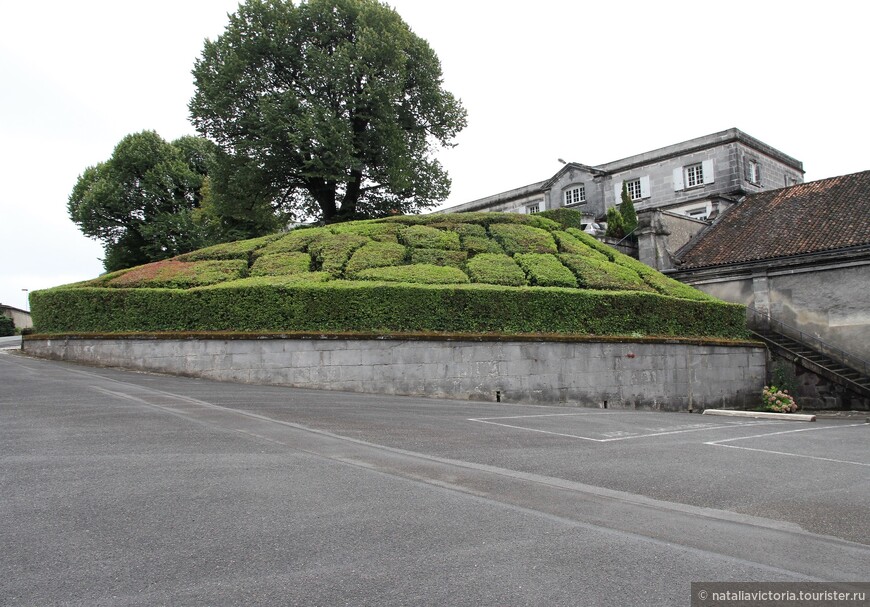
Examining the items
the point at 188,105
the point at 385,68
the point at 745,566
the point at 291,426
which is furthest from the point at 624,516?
the point at 188,105

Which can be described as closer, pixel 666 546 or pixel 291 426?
pixel 666 546

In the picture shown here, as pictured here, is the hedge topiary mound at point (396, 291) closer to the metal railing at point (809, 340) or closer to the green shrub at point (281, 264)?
the green shrub at point (281, 264)

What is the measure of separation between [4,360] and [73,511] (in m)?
14.7

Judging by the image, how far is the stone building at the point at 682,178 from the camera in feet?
115

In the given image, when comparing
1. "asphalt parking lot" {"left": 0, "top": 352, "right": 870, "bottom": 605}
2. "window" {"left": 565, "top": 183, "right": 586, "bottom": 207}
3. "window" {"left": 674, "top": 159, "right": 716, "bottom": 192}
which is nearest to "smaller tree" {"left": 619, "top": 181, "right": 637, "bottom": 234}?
"window" {"left": 674, "top": 159, "right": 716, "bottom": 192}

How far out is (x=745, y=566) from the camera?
13.0 feet

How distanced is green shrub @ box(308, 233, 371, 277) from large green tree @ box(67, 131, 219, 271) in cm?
1770

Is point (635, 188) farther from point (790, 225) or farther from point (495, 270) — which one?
point (495, 270)

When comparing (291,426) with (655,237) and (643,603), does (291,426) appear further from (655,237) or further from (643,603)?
(655,237)

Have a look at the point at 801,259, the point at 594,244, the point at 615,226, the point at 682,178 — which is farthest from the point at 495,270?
the point at 682,178

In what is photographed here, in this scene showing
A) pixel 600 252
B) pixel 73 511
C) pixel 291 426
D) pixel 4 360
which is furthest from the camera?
pixel 600 252

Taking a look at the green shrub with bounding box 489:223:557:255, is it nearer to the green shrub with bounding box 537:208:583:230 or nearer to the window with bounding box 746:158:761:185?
the green shrub with bounding box 537:208:583:230

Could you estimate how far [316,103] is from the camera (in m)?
25.7

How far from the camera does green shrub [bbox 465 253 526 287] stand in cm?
1759
